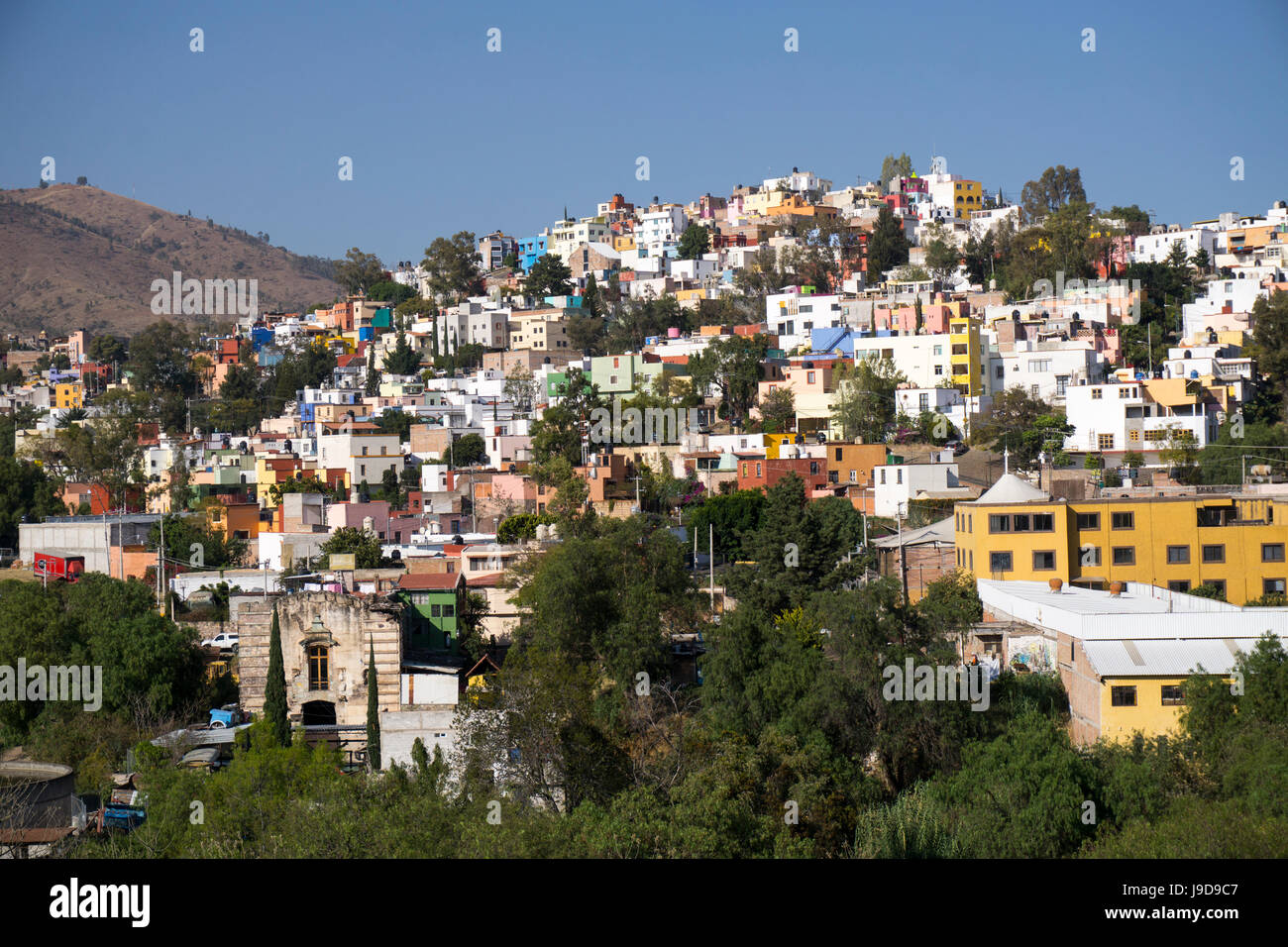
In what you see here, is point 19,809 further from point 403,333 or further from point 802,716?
point 403,333

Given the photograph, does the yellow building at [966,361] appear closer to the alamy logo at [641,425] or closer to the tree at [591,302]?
the alamy logo at [641,425]

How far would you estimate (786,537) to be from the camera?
→ 2584cm

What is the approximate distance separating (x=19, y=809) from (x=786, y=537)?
14.7 meters

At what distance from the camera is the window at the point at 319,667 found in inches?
843

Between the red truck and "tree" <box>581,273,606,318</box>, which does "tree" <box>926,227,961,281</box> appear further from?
the red truck

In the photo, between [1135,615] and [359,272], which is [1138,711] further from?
[359,272]

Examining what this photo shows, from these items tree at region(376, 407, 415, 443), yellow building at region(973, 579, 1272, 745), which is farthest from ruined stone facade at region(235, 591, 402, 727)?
tree at region(376, 407, 415, 443)

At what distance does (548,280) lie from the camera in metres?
67.4

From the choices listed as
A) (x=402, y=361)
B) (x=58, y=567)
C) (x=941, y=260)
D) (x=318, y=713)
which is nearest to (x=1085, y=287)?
(x=941, y=260)

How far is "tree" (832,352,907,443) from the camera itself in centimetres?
4006

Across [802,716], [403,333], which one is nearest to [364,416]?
[403,333]

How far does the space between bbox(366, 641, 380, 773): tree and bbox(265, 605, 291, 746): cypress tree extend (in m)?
1.15

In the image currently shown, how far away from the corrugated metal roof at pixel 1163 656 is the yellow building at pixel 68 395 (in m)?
60.6
